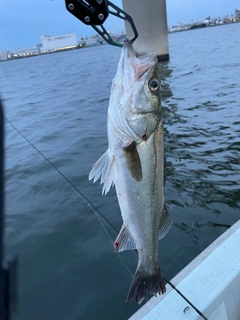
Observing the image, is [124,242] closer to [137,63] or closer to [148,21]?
[137,63]

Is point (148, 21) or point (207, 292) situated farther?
point (148, 21)

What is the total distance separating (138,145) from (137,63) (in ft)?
1.67

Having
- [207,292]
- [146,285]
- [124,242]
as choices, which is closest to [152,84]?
[124,242]

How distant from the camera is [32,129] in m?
11.8

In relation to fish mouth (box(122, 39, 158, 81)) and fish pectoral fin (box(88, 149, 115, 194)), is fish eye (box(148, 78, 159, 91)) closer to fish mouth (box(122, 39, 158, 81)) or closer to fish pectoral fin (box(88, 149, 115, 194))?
fish mouth (box(122, 39, 158, 81))

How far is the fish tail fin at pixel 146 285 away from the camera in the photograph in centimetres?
188

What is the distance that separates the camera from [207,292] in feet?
7.55

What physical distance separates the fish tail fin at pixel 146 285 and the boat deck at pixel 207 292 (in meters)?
0.43

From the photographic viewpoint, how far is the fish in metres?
1.77

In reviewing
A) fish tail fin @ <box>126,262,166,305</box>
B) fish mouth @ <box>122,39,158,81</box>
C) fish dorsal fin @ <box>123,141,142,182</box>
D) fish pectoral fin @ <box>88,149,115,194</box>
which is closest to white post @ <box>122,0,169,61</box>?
fish mouth @ <box>122,39,158,81</box>

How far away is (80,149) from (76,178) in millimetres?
1921

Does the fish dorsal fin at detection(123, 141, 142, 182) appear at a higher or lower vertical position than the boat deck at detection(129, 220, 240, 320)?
higher

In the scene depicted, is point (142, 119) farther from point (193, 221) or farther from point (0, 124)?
point (193, 221)

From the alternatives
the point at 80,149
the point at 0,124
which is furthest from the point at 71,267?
the point at 80,149
